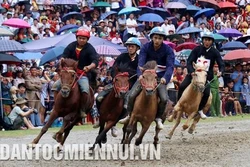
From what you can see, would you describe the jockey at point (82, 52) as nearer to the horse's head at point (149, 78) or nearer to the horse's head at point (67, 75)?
the horse's head at point (67, 75)

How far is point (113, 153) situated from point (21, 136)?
4.76m

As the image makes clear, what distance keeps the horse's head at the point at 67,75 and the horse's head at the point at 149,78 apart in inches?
54.6

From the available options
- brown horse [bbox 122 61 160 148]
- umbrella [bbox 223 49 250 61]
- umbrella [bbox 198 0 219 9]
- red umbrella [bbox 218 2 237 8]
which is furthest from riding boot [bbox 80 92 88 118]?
red umbrella [bbox 218 2 237 8]

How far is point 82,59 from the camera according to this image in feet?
55.1

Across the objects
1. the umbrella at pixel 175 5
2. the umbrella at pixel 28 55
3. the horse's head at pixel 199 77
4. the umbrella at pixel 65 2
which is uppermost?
the umbrella at pixel 65 2

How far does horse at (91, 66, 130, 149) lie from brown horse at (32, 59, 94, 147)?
0.51 metres

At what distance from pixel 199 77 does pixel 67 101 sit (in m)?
4.10

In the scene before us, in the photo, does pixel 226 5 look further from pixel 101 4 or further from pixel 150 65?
pixel 150 65

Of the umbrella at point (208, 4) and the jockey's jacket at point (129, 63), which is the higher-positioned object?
the jockey's jacket at point (129, 63)

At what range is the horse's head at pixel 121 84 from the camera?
53.1 ft

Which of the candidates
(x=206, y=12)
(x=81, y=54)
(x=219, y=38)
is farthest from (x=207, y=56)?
(x=206, y=12)

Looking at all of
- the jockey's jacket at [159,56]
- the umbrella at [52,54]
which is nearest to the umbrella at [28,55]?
the umbrella at [52,54]

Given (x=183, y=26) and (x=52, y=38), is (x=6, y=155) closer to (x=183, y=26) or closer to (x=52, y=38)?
(x=52, y=38)

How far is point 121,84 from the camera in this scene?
Answer: 16.3 m
